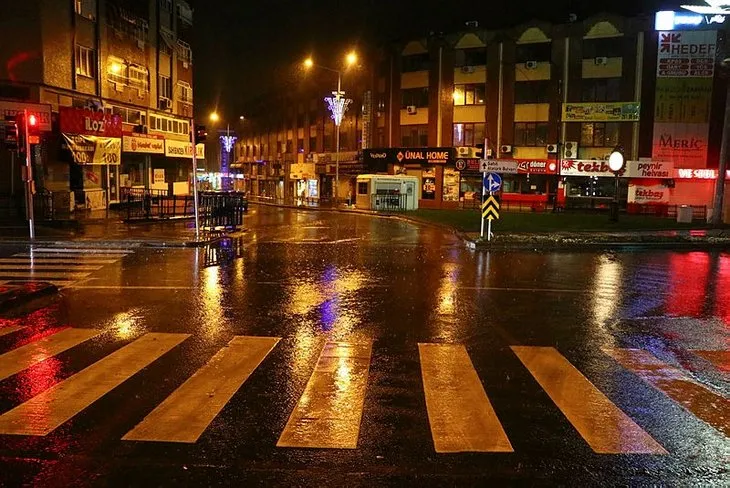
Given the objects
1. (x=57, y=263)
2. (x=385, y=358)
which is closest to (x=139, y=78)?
(x=57, y=263)

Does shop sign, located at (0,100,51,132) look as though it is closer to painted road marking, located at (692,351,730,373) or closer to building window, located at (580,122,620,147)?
painted road marking, located at (692,351,730,373)

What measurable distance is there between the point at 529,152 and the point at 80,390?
1804 inches

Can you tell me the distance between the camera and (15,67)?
93.2 ft

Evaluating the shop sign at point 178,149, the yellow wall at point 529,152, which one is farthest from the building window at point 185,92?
the yellow wall at point 529,152

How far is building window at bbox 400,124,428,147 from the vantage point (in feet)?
172

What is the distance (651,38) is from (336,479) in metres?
47.3

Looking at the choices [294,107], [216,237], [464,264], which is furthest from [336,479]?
[294,107]

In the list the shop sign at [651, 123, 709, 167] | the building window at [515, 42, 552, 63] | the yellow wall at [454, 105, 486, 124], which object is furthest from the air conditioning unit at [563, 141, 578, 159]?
the yellow wall at [454, 105, 486, 124]

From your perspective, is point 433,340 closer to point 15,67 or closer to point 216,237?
point 216,237

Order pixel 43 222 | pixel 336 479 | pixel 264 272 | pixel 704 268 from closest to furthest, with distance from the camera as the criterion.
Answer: pixel 336 479 < pixel 264 272 < pixel 704 268 < pixel 43 222

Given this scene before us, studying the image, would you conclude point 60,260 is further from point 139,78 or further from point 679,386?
point 139,78

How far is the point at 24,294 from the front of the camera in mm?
11141

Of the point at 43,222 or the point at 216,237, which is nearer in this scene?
the point at 216,237

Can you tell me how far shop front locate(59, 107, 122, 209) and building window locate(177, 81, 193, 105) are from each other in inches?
357
